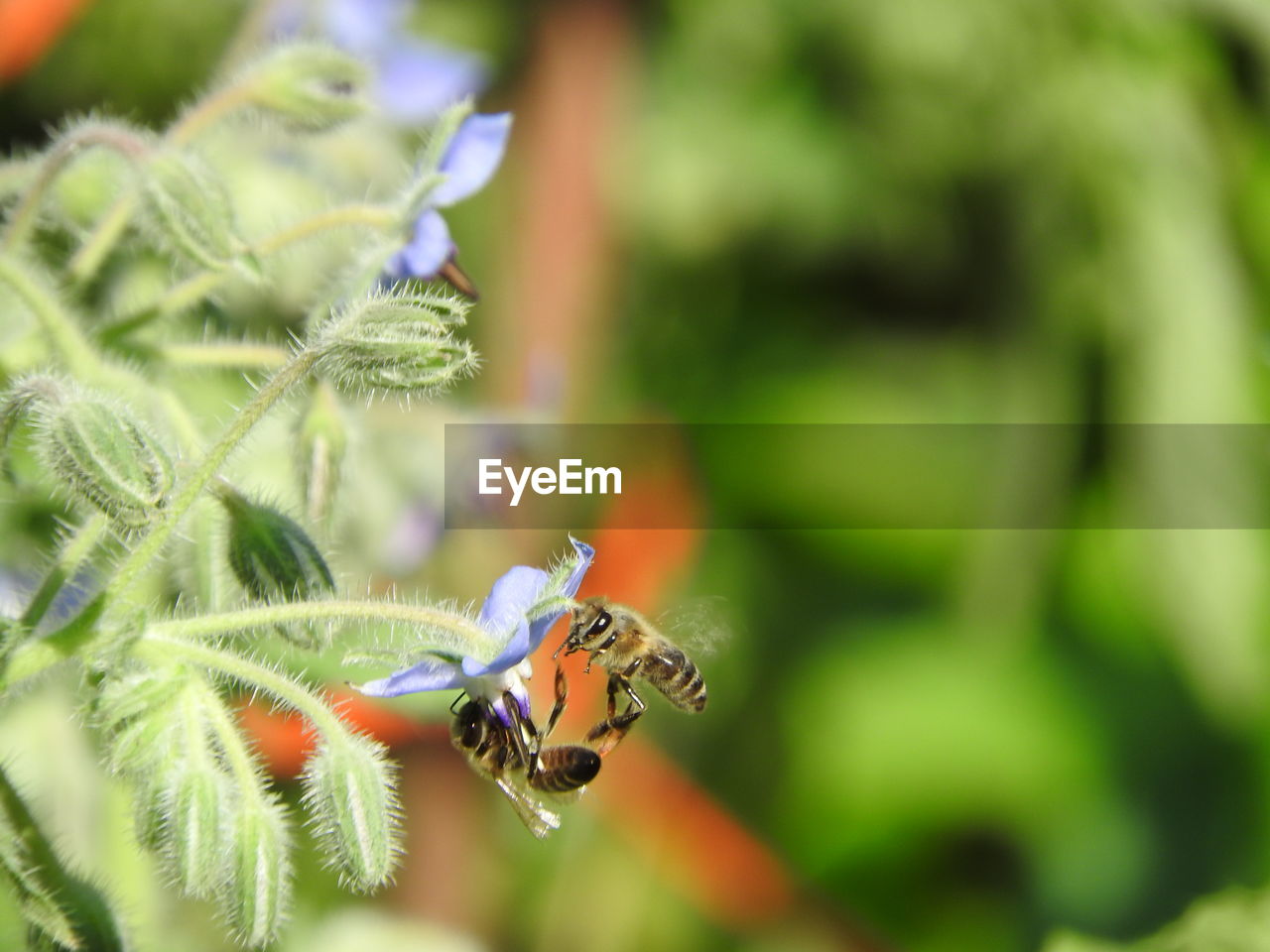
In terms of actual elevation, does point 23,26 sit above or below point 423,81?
above

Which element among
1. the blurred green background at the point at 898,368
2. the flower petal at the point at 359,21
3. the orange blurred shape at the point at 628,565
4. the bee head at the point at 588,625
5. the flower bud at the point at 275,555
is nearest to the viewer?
the flower bud at the point at 275,555

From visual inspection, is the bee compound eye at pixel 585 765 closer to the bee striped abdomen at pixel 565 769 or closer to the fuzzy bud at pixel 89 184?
the bee striped abdomen at pixel 565 769

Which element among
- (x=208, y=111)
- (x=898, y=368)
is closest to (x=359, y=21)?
(x=208, y=111)

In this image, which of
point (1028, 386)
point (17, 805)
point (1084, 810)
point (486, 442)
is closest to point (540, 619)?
point (17, 805)

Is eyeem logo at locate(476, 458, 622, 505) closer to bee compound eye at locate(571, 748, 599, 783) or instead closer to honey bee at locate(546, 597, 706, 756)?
honey bee at locate(546, 597, 706, 756)

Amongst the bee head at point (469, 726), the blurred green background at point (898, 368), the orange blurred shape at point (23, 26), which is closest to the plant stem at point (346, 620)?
the bee head at point (469, 726)

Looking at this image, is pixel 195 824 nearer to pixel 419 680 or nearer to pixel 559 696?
pixel 419 680
